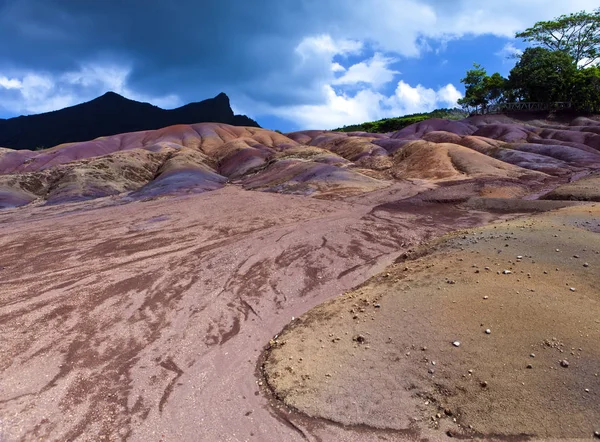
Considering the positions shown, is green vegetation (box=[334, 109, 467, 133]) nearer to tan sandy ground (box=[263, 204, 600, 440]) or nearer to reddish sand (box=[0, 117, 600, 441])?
reddish sand (box=[0, 117, 600, 441])

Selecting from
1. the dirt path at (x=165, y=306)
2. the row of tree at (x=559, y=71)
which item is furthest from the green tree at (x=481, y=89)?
the dirt path at (x=165, y=306)

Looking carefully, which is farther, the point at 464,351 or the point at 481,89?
the point at 481,89

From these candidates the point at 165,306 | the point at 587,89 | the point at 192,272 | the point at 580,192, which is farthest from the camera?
the point at 587,89

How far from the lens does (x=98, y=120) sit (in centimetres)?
7725

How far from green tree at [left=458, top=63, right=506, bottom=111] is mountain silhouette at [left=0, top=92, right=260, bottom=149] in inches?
2208

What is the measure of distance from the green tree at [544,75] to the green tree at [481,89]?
11.8ft

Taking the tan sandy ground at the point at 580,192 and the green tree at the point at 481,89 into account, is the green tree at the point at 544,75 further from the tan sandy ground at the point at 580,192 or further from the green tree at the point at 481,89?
the tan sandy ground at the point at 580,192

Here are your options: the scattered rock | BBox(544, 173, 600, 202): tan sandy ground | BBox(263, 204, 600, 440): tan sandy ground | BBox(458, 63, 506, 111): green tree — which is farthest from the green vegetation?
the scattered rock

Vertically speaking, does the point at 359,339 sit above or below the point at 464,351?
below

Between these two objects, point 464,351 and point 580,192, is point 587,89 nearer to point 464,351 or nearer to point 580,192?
point 580,192

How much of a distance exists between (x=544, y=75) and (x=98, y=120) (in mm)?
85277

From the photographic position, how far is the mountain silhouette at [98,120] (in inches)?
2847

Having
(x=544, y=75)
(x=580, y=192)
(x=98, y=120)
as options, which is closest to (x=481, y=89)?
(x=544, y=75)

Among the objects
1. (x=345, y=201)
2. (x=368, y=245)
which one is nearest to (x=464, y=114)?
(x=345, y=201)
